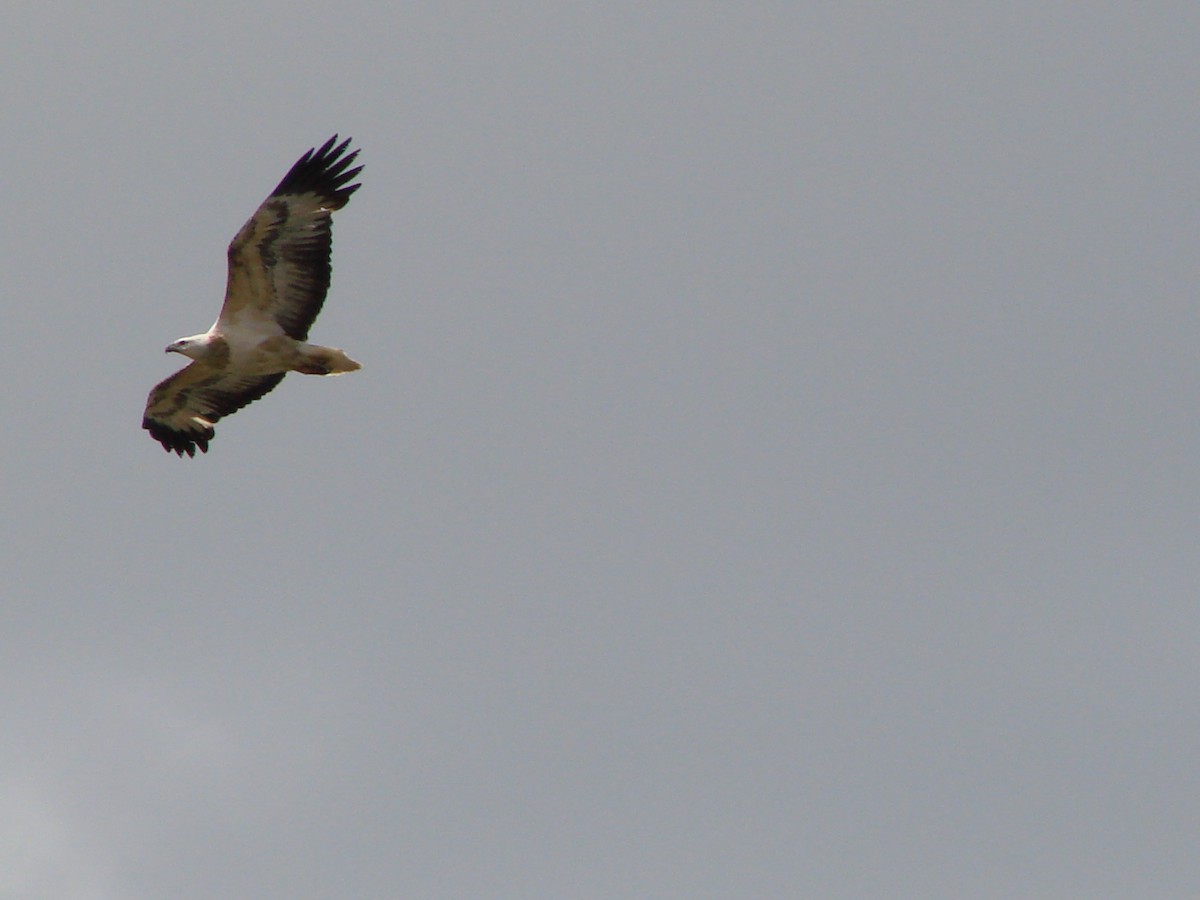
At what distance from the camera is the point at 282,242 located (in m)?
26.6

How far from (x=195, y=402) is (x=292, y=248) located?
3.15 m

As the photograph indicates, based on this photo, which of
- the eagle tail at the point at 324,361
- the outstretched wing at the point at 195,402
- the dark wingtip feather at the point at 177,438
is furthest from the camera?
the dark wingtip feather at the point at 177,438

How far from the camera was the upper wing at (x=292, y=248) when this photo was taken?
26562 mm

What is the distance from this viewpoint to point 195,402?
28.6 meters

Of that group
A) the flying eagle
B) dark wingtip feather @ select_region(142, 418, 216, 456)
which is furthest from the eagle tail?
dark wingtip feather @ select_region(142, 418, 216, 456)

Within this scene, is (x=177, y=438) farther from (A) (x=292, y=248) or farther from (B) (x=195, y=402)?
(A) (x=292, y=248)

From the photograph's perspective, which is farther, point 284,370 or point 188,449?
point 188,449

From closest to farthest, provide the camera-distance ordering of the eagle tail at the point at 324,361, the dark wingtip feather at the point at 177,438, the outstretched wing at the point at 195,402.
Result: the eagle tail at the point at 324,361
the outstretched wing at the point at 195,402
the dark wingtip feather at the point at 177,438

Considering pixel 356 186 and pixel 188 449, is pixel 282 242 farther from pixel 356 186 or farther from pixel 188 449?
pixel 188 449

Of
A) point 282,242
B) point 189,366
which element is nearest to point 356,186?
point 282,242

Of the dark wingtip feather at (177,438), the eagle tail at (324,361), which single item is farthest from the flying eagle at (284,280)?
the dark wingtip feather at (177,438)

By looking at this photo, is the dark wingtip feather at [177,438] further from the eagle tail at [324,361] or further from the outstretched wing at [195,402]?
the eagle tail at [324,361]

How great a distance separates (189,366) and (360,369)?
2763 mm

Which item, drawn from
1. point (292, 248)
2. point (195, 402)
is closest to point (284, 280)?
point (292, 248)
